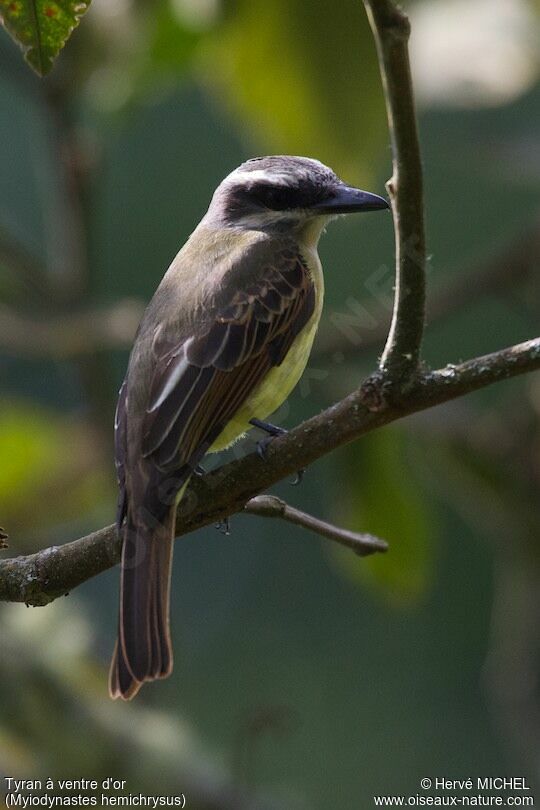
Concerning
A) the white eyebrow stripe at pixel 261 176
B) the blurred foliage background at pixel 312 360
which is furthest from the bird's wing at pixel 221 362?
the white eyebrow stripe at pixel 261 176

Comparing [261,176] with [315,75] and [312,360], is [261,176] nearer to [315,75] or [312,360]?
[315,75]

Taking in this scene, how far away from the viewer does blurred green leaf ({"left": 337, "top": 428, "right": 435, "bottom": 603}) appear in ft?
13.0

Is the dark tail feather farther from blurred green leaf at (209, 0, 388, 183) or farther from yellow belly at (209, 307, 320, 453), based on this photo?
blurred green leaf at (209, 0, 388, 183)

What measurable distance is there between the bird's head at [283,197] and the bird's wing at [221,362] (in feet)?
0.59

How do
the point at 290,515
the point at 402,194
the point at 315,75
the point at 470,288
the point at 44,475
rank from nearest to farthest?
the point at 402,194 < the point at 290,515 < the point at 315,75 < the point at 470,288 < the point at 44,475

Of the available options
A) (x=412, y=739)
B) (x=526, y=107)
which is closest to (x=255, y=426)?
(x=526, y=107)

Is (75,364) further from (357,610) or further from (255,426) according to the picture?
(357,610)

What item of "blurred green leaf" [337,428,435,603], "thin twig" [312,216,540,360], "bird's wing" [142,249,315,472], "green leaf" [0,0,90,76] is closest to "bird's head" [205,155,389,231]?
"bird's wing" [142,249,315,472]

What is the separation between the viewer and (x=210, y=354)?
2.95 meters

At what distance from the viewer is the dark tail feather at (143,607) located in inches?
94.1

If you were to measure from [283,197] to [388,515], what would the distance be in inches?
43.8

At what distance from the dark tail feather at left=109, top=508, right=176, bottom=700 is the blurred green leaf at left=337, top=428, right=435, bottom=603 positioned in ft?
4.75

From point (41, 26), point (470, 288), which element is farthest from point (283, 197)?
point (41, 26)

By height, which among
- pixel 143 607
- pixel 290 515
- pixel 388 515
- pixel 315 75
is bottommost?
pixel 143 607
